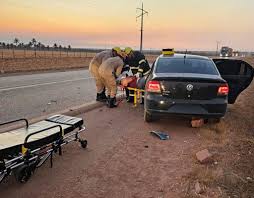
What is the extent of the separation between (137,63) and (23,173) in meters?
6.55

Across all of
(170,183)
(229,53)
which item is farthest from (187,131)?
(229,53)

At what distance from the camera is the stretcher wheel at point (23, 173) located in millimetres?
4013

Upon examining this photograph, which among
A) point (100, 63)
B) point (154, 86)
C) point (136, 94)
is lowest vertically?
point (136, 94)

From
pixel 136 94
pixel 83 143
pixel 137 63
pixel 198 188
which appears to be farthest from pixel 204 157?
pixel 137 63

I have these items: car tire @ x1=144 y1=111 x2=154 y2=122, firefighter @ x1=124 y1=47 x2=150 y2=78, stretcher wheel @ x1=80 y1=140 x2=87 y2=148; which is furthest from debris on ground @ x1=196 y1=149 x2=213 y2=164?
Result: firefighter @ x1=124 y1=47 x2=150 y2=78

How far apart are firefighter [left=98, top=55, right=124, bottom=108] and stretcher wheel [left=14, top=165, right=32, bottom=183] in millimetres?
5285

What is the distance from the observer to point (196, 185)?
4160 millimetres

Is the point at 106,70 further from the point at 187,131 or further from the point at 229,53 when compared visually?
the point at 229,53

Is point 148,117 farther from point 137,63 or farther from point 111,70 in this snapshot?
point 137,63

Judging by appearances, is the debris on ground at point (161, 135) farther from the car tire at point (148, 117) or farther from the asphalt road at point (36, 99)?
the asphalt road at point (36, 99)

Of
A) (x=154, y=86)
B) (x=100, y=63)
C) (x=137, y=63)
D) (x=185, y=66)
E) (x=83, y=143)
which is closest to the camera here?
(x=83, y=143)

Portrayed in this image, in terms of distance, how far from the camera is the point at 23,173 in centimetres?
408

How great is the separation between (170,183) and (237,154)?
70.9 inches

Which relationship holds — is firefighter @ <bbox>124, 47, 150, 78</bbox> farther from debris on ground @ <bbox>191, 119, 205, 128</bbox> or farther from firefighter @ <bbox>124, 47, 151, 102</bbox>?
debris on ground @ <bbox>191, 119, 205, 128</bbox>
